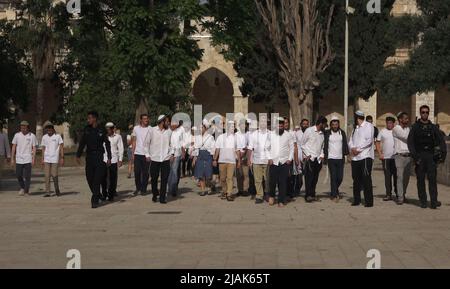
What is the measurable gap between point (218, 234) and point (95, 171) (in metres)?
5.13

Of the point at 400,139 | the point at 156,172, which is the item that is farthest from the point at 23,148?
the point at 400,139

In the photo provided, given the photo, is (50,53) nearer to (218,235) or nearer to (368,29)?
(368,29)

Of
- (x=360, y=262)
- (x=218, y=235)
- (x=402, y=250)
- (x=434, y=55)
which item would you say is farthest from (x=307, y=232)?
(x=434, y=55)

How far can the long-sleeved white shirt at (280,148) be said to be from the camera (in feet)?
54.7

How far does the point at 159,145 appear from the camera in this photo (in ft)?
57.5

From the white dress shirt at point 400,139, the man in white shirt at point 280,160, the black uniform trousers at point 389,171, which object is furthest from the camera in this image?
the black uniform trousers at point 389,171

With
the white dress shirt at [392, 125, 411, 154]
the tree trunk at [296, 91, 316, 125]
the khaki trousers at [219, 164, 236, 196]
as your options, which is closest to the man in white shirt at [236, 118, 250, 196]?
the khaki trousers at [219, 164, 236, 196]

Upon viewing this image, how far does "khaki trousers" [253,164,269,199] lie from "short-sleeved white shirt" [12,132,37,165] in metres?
5.67

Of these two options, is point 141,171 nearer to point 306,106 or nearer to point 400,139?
point 400,139

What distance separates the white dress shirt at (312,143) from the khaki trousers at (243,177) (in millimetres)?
1789

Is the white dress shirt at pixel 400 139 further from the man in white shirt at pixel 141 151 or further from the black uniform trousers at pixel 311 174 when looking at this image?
the man in white shirt at pixel 141 151

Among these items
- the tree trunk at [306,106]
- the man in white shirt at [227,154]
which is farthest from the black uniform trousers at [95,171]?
the tree trunk at [306,106]

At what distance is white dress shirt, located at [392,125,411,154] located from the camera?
17016 millimetres

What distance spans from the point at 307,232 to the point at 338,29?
1263 inches
